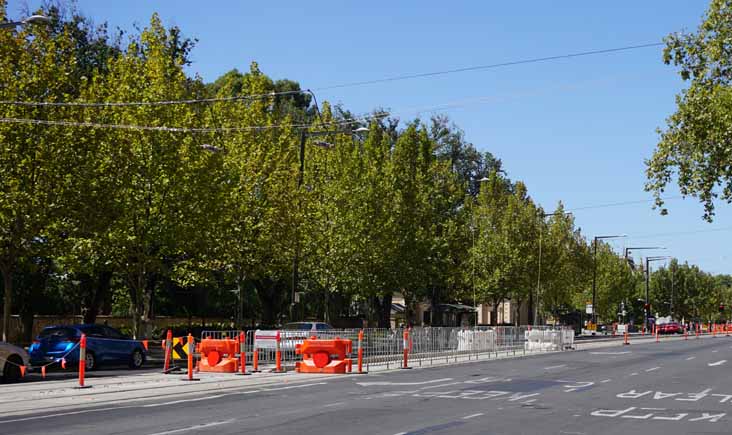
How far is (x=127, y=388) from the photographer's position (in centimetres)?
2255

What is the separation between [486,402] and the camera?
19.5 meters

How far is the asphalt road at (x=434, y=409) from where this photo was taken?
48.3 feet

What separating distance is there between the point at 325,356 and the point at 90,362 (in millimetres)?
7604

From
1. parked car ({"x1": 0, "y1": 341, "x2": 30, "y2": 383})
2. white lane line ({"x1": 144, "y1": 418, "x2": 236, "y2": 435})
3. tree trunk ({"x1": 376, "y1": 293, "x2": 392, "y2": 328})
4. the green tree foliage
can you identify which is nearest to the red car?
tree trunk ({"x1": 376, "y1": 293, "x2": 392, "y2": 328})

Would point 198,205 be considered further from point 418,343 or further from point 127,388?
point 127,388

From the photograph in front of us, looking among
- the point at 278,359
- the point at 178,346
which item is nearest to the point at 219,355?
the point at 278,359

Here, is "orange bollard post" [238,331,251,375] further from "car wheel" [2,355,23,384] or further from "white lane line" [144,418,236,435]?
"white lane line" [144,418,236,435]

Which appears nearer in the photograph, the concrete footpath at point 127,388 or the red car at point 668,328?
the concrete footpath at point 127,388

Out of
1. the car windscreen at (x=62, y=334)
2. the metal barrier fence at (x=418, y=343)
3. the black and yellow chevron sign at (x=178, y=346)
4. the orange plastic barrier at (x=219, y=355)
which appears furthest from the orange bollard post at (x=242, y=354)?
the car windscreen at (x=62, y=334)

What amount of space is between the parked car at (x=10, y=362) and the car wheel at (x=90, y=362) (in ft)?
16.2

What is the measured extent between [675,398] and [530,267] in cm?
5419

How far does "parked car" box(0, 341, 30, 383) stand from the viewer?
2414cm

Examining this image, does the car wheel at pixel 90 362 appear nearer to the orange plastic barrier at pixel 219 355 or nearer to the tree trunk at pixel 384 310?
the orange plastic barrier at pixel 219 355

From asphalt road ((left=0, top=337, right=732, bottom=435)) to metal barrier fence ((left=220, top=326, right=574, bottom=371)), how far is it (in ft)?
12.6
